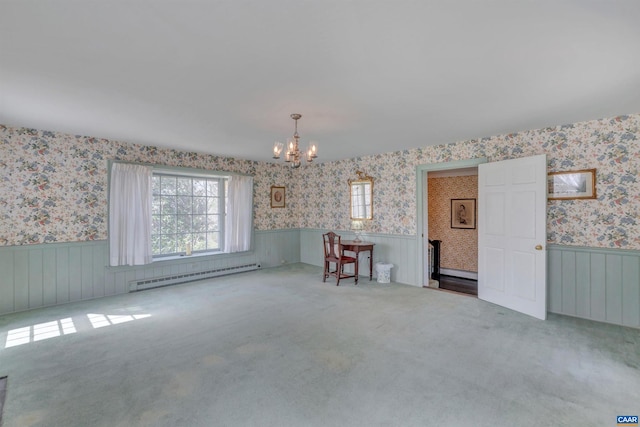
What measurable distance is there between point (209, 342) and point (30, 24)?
2.79m

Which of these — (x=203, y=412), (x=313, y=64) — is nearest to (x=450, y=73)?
(x=313, y=64)

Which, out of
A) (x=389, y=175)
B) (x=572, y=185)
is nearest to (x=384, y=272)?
(x=389, y=175)

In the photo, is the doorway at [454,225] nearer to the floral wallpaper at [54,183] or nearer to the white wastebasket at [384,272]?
the white wastebasket at [384,272]

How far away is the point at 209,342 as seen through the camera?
3.00 meters

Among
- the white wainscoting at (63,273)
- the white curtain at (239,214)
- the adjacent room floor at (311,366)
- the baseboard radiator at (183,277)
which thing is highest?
the white curtain at (239,214)

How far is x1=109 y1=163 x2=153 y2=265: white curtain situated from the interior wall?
6.12m

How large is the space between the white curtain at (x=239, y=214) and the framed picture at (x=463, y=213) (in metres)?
4.66

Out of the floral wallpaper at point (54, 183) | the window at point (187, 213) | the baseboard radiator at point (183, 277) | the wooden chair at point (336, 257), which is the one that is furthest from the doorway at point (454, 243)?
the floral wallpaper at point (54, 183)

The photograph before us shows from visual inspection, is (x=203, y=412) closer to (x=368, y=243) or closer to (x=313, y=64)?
(x=313, y=64)

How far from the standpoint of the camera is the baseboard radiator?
485cm

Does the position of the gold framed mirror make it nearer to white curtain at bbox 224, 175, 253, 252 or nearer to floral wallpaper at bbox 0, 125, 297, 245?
white curtain at bbox 224, 175, 253, 252

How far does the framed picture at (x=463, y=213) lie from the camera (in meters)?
6.67

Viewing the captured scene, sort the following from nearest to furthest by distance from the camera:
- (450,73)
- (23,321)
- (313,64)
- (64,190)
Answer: (313,64)
(450,73)
(23,321)
(64,190)

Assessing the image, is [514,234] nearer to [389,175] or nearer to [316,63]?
[389,175]
